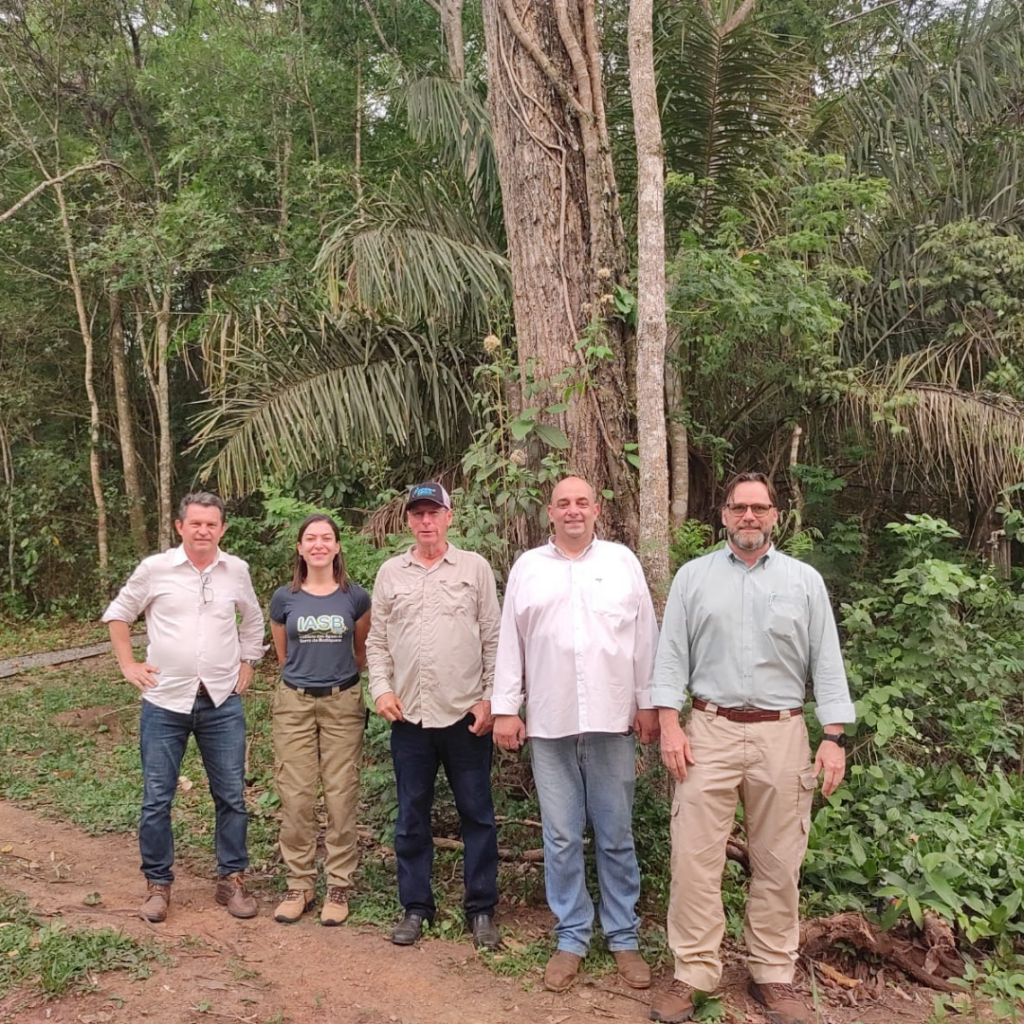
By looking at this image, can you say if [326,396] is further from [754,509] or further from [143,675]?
[754,509]

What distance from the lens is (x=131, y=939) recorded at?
3539 mm

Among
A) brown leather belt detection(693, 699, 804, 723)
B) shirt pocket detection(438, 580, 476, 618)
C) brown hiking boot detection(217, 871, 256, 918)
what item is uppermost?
shirt pocket detection(438, 580, 476, 618)

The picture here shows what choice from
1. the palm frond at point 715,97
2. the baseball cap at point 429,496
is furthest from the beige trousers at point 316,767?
the palm frond at point 715,97

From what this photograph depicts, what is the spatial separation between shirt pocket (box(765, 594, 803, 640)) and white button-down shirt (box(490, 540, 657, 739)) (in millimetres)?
465

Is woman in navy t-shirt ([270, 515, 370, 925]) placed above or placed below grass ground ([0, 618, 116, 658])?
above

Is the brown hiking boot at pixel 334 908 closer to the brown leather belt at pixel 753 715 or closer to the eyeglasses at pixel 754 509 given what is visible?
the brown leather belt at pixel 753 715

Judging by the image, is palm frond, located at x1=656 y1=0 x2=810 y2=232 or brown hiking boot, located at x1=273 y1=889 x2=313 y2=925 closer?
brown hiking boot, located at x1=273 y1=889 x2=313 y2=925

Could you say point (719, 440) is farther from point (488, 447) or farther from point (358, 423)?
point (358, 423)

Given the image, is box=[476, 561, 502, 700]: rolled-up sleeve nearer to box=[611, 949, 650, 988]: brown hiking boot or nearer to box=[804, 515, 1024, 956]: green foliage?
box=[611, 949, 650, 988]: brown hiking boot

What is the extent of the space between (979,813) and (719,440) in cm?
260

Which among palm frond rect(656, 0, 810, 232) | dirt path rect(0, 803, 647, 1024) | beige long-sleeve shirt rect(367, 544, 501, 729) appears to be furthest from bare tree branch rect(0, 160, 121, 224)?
beige long-sleeve shirt rect(367, 544, 501, 729)

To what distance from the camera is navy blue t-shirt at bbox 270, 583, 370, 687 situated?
385cm

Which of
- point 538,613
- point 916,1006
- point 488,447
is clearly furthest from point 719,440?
point 916,1006

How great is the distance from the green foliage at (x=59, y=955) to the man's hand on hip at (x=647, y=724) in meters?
1.99
